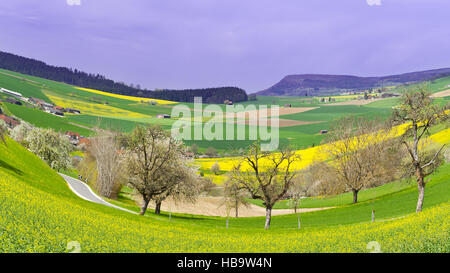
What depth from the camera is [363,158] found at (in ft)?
235

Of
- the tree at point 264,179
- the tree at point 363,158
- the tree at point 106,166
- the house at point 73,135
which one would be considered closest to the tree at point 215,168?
the tree at point 106,166

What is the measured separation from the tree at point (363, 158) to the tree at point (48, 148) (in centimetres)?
6462

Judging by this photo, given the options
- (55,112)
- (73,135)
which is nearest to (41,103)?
(55,112)

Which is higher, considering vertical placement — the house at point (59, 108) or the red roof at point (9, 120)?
the house at point (59, 108)

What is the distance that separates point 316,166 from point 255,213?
18.7 meters

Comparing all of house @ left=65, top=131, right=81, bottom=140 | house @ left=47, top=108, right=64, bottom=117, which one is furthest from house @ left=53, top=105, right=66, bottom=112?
house @ left=65, top=131, right=81, bottom=140

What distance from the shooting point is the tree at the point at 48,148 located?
8794 centimetres

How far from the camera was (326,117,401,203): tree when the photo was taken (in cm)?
6919

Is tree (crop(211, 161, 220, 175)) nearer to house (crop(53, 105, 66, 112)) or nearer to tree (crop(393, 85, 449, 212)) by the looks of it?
tree (crop(393, 85, 449, 212))

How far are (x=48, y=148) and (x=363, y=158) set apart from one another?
7205 cm

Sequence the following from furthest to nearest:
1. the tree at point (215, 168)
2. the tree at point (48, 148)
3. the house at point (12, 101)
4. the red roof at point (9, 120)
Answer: the house at point (12, 101) < the red roof at point (9, 120) < the tree at point (215, 168) < the tree at point (48, 148)

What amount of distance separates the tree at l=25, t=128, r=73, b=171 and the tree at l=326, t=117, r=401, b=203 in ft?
212

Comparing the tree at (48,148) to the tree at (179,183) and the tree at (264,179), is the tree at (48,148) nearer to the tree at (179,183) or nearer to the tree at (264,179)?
the tree at (179,183)
